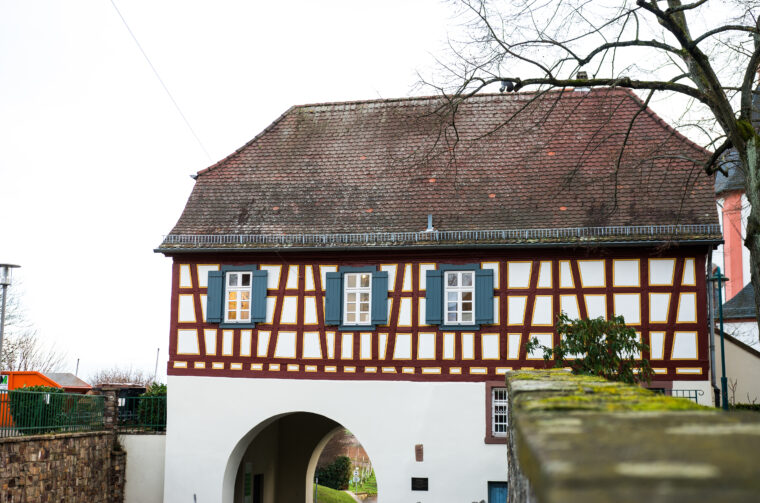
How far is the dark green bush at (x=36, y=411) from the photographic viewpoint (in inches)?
637

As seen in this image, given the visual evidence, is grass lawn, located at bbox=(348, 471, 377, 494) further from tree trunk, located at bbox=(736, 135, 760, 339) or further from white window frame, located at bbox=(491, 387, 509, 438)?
tree trunk, located at bbox=(736, 135, 760, 339)

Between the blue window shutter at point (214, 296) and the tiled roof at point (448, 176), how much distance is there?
39.3 inches

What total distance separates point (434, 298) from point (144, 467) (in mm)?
7493

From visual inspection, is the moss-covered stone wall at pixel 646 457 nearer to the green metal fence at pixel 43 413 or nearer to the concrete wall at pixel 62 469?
the concrete wall at pixel 62 469

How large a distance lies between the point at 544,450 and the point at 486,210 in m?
16.5

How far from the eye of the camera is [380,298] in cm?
1756

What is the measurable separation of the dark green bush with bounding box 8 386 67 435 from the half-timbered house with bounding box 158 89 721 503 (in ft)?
7.38

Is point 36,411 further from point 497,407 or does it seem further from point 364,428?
point 497,407

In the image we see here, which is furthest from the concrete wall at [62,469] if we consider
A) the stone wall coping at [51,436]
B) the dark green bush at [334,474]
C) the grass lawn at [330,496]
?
the dark green bush at [334,474]

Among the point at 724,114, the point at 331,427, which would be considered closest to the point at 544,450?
the point at 724,114

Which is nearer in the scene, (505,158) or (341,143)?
(505,158)

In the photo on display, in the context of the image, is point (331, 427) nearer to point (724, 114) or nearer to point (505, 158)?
point (505, 158)

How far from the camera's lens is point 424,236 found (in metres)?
17.5

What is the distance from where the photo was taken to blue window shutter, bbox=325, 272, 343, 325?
A: 17.6 metres
